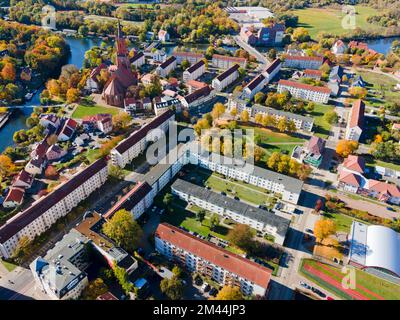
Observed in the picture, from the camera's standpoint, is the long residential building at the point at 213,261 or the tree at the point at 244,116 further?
the tree at the point at 244,116

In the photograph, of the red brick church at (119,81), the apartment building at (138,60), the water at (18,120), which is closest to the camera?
the water at (18,120)

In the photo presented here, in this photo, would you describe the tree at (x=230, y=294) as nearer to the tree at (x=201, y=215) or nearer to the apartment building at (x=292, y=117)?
the tree at (x=201, y=215)

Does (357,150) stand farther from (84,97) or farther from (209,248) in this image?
(84,97)

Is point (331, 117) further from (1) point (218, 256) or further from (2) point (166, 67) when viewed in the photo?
(2) point (166, 67)

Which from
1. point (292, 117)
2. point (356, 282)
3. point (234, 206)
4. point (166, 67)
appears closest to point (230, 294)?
point (234, 206)

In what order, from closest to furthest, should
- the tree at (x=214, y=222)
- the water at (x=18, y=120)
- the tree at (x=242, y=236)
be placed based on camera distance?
the tree at (x=242, y=236) < the tree at (x=214, y=222) < the water at (x=18, y=120)

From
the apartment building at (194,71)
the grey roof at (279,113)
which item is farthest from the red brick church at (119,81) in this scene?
the grey roof at (279,113)
